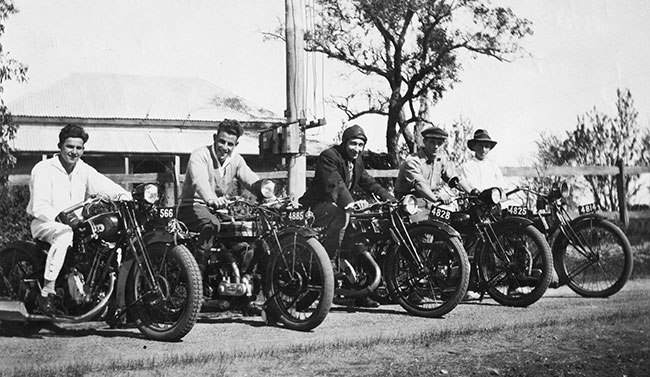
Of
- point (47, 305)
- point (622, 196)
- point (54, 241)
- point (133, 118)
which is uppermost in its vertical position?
point (133, 118)

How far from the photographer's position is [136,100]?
28.9m

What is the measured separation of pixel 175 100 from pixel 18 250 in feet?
76.7

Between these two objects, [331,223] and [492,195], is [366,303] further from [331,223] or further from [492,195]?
[492,195]

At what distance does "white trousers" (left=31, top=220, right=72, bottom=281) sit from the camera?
622 cm

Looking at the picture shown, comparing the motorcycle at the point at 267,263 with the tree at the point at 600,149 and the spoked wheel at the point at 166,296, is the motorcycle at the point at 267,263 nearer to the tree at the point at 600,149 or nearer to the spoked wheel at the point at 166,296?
the spoked wheel at the point at 166,296

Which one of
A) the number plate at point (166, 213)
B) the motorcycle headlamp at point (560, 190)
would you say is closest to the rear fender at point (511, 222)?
the motorcycle headlamp at point (560, 190)

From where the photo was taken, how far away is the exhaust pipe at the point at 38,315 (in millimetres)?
6133

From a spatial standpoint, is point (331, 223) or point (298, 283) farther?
point (331, 223)

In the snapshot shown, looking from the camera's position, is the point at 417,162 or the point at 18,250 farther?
the point at 417,162

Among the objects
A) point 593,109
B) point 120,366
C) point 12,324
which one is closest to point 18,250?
point 12,324

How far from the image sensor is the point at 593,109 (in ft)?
43.9

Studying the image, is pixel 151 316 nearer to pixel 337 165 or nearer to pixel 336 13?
pixel 337 165

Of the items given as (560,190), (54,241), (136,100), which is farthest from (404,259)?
(136,100)

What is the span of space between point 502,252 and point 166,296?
3471 millimetres
